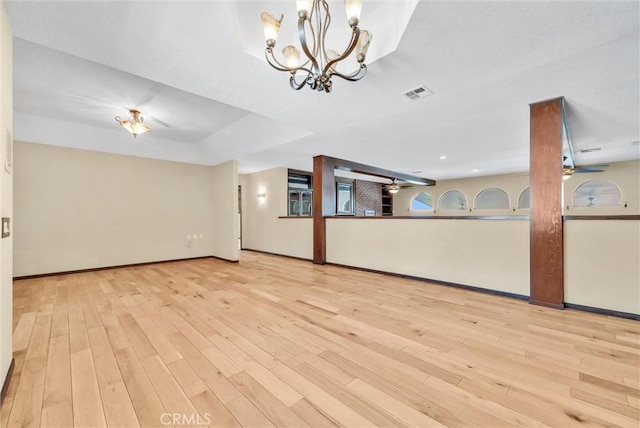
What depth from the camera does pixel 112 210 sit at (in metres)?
5.05

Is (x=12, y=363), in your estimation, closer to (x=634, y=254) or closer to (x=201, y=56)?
(x=201, y=56)

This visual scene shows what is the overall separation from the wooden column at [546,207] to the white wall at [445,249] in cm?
17

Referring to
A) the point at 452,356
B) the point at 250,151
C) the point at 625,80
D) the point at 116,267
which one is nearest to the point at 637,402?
the point at 452,356

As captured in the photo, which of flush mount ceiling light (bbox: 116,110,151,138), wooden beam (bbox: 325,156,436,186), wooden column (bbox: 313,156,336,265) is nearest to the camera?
flush mount ceiling light (bbox: 116,110,151,138)

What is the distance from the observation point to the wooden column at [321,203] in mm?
5492

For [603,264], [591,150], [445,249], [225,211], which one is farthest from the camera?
[225,211]

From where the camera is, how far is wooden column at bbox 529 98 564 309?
279 centimetres

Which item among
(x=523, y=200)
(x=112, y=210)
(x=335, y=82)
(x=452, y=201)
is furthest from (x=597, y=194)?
(x=112, y=210)

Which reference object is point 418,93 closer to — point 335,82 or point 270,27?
point 335,82

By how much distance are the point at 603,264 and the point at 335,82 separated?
3312 millimetres

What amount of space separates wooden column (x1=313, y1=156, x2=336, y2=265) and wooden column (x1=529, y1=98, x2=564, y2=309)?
3459 millimetres

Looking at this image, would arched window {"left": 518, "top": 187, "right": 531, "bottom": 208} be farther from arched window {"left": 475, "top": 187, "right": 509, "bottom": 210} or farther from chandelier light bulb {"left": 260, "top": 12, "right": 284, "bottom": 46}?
chandelier light bulb {"left": 260, "top": 12, "right": 284, "bottom": 46}

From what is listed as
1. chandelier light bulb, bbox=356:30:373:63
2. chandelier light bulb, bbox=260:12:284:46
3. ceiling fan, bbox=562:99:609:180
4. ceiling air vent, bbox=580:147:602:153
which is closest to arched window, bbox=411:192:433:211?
ceiling fan, bbox=562:99:609:180

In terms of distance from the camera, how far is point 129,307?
2.87m
